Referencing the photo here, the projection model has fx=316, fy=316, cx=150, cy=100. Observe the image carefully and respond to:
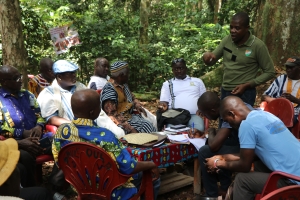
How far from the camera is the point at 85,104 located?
2.55 metres

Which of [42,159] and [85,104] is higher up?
[85,104]

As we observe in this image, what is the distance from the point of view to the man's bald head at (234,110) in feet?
8.68

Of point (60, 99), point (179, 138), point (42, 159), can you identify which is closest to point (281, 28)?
point (179, 138)

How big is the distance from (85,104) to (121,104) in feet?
6.17

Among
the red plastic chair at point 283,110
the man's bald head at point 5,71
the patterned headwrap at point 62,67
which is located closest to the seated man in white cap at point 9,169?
the man's bald head at point 5,71

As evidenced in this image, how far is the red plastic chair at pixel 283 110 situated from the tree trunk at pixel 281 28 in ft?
12.3

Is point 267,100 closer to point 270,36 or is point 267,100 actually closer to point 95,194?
point 95,194

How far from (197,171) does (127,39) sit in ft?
21.1

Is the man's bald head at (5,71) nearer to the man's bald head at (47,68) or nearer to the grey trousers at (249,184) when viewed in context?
the man's bald head at (47,68)

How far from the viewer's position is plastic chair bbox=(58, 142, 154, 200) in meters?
2.39

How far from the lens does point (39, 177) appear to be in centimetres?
405

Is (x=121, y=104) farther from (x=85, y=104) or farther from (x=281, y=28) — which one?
(x=281, y=28)

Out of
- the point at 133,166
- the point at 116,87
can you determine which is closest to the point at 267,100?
the point at 116,87

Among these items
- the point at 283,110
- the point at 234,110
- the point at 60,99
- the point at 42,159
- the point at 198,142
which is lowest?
the point at 42,159
